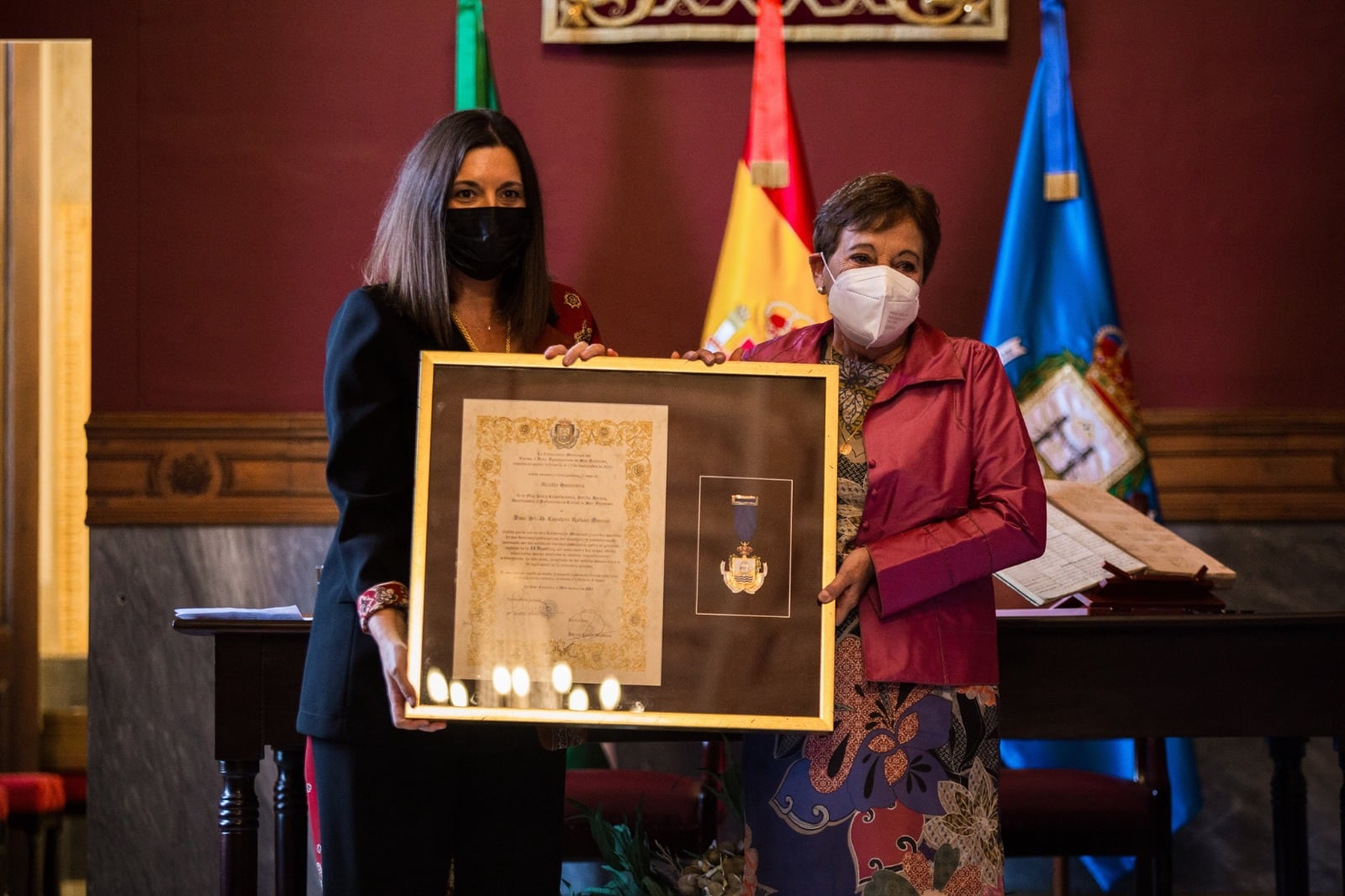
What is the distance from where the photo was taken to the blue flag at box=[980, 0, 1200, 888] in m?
3.28

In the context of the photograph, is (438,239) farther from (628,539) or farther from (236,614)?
(236,614)

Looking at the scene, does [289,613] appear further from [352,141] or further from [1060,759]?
[1060,759]

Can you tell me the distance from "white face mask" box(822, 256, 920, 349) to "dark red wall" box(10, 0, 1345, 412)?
5.91 feet

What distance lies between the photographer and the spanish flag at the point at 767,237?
3307mm

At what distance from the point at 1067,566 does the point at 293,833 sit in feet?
4.95

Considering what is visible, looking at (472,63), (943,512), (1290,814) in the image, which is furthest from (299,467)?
(1290,814)

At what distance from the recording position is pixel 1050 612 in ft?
7.46

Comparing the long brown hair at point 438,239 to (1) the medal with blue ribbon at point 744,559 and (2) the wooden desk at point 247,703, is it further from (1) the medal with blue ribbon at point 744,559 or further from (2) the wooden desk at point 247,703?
(2) the wooden desk at point 247,703

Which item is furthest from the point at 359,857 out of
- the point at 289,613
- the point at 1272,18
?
the point at 1272,18

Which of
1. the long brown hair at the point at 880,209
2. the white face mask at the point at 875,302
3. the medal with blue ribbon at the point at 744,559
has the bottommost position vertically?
the medal with blue ribbon at the point at 744,559

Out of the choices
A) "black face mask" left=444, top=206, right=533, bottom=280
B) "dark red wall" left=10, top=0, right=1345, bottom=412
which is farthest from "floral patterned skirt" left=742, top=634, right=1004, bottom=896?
"dark red wall" left=10, top=0, right=1345, bottom=412

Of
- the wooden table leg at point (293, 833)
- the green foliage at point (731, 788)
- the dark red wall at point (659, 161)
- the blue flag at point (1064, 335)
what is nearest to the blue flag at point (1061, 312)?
the blue flag at point (1064, 335)

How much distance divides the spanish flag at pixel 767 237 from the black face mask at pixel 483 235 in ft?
5.24

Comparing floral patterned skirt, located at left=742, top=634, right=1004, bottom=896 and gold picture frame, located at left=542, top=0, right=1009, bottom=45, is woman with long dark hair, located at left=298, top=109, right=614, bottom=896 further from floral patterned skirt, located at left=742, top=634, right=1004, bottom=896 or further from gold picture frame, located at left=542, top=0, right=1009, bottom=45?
gold picture frame, located at left=542, top=0, right=1009, bottom=45
